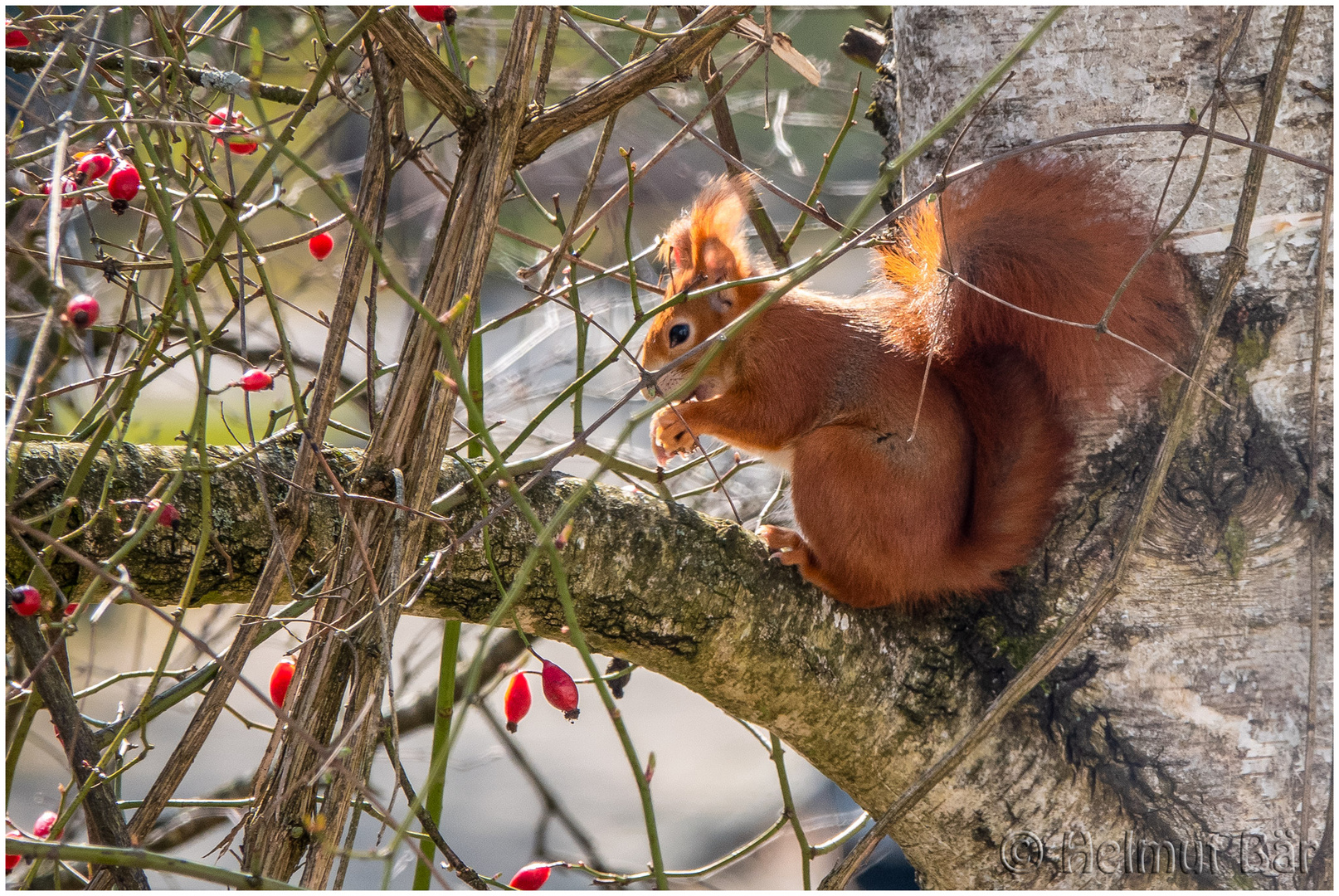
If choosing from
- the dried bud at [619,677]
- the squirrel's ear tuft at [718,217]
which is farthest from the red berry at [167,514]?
the squirrel's ear tuft at [718,217]

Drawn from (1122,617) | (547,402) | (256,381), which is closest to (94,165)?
(256,381)

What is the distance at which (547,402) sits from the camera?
2.54 meters

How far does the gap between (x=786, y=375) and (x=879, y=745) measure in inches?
21.8

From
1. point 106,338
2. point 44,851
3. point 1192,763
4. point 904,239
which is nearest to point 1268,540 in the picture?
point 1192,763

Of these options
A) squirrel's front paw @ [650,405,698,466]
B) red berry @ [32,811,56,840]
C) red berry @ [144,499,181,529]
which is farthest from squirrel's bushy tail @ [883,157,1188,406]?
red berry @ [32,811,56,840]

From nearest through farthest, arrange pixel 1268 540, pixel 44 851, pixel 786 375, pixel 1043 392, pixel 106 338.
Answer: pixel 44 851, pixel 1268 540, pixel 1043 392, pixel 786 375, pixel 106 338

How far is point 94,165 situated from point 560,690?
21.4 inches

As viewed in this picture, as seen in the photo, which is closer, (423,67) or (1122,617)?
(423,67)

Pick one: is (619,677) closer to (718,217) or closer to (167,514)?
(167,514)

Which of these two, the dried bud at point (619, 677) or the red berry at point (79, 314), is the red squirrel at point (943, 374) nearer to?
the dried bud at point (619, 677)

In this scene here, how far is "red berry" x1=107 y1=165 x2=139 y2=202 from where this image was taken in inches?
29.7

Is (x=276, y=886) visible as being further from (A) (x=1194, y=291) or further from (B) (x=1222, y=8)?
(B) (x=1222, y=8)

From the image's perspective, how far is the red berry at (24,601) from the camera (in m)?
0.67

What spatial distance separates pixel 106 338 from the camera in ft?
6.10
